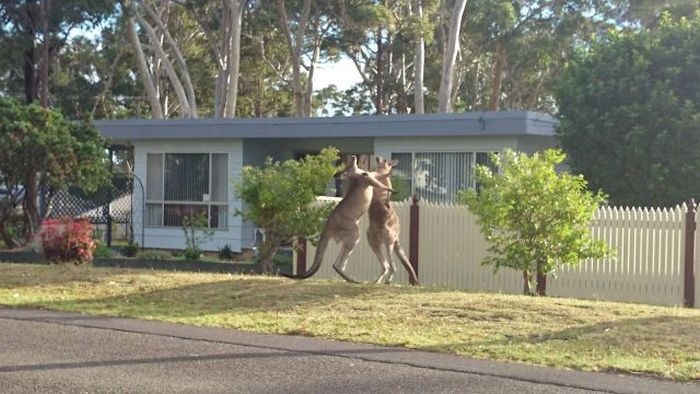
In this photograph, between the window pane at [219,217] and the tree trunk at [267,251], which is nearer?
the tree trunk at [267,251]

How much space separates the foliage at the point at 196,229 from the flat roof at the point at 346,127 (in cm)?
199

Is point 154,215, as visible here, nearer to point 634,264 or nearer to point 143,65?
point 143,65

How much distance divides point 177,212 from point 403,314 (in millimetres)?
14930

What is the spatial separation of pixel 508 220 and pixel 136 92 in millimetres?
34397

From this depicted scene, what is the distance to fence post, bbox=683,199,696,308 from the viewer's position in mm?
13531

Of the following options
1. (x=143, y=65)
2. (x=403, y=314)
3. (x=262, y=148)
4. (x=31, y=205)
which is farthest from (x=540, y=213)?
(x=143, y=65)

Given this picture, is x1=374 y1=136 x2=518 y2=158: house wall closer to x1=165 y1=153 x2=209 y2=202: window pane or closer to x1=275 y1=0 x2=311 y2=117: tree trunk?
x1=165 y1=153 x2=209 y2=202: window pane

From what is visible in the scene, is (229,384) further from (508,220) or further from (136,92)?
(136,92)

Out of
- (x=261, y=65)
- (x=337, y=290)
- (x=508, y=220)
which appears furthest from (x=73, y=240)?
(x=261, y=65)

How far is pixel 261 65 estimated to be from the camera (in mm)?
42062

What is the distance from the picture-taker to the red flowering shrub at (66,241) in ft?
50.9

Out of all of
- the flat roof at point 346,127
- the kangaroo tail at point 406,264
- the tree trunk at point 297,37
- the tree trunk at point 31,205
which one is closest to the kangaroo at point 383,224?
the kangaroo tail at point 406,264

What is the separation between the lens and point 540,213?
12852 millimetres

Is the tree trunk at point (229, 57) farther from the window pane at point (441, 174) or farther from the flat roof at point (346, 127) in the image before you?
the window pane at point (441, 174)
